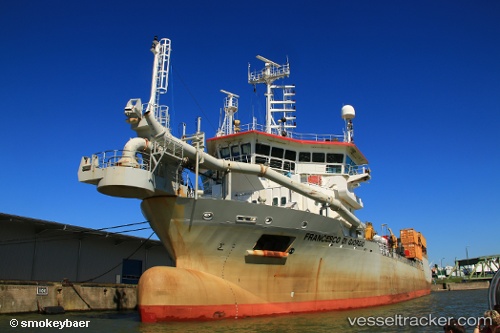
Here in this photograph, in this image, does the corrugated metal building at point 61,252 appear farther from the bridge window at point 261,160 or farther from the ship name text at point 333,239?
the ship name text at point 333,239

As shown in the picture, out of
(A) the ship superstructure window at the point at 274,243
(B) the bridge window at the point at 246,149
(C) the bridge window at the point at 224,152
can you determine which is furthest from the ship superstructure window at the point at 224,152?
(A) the ship superstructure window at the point at 274,243

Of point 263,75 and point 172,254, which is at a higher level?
point 263,75

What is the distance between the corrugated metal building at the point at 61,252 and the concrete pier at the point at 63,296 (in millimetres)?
1161

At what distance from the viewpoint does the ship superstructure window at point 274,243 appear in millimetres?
17344

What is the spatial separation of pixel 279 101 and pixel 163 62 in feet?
33.0

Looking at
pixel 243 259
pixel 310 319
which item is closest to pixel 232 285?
pixel 243 259

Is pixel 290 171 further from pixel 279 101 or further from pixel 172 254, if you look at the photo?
pixel 172 254

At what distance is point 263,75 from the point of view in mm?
24906

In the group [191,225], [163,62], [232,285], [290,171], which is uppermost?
[163,62]

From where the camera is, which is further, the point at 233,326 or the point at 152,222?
the point at 152,222

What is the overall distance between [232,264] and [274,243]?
2.48 meters

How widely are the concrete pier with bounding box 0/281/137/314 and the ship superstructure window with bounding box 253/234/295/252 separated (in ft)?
35.1

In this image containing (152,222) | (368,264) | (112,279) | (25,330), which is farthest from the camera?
(112,279)

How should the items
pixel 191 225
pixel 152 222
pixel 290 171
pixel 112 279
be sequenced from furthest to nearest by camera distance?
pixel 112 279, pixel 290 171, pixel 152 222, pixel 191 225
